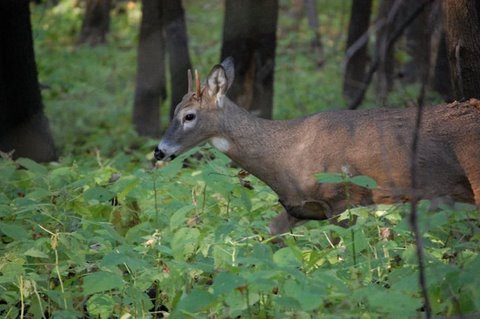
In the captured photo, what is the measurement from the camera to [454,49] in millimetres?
7508

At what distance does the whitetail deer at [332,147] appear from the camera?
22.9 feet

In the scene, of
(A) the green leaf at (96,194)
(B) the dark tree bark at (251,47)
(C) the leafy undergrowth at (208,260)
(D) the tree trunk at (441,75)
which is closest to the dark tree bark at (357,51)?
(D) the tree trunk at (441,75)

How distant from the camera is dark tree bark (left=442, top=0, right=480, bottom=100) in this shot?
7375mm

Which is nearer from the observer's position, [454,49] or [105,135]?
[454,49]

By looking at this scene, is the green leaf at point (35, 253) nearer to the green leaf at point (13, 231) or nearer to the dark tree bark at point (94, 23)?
the green leaf at point (13, 231)

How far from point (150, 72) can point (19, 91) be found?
3465mm

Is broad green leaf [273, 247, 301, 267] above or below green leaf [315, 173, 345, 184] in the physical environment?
below

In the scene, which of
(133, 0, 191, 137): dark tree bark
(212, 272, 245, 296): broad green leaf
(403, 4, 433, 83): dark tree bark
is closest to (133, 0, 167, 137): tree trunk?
(133, 0, 191, 137): dark tree bark

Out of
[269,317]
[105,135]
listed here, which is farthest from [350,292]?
[105,135]

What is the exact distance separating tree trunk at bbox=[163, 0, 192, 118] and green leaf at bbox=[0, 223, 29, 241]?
6.31 meters

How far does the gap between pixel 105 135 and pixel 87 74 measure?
5808mm

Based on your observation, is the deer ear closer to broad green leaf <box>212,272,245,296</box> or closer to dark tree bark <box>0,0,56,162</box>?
dark tree bark <box>0,0,56,162</box>

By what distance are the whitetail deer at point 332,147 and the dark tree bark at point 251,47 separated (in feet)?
9.34

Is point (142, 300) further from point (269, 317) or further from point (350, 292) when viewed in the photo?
point (350, 292)
